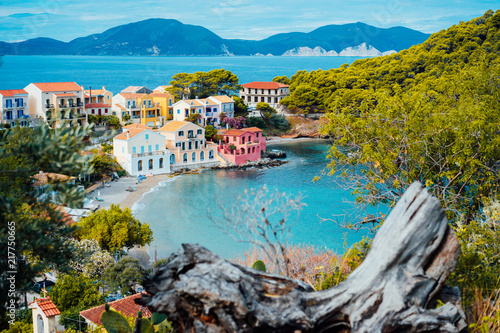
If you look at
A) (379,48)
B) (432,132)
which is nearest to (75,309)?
(432,132)

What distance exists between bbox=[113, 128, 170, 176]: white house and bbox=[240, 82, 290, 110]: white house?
79.9 feet

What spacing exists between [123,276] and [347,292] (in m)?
12.8

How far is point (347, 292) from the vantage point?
129 inches

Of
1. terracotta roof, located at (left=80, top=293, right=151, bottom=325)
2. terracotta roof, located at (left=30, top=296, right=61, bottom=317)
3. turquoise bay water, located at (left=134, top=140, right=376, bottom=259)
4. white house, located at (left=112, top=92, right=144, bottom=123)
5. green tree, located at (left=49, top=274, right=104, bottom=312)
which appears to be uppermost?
white house, located at (left=112, top=92, right=144, bottom=123)

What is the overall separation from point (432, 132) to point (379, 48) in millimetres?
114997

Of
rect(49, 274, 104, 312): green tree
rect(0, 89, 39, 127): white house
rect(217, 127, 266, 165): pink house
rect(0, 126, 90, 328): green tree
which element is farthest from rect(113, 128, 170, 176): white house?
rect(0, 126, 90, 328): green tree

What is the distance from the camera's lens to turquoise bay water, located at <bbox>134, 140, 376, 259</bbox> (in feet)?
72.2

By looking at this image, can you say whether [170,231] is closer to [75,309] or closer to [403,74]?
[75,309]

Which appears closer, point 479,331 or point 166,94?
point 479,331

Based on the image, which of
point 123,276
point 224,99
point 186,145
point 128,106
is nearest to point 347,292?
point 123,276

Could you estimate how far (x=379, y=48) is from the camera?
11838 cm

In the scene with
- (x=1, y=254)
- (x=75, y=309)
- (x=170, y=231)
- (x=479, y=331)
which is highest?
(x=1, y=254)

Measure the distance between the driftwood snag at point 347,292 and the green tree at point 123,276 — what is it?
39.8 feet

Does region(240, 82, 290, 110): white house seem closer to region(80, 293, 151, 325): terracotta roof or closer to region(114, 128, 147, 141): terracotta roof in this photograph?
region(114, 128, 147, 141): terracotta roof
